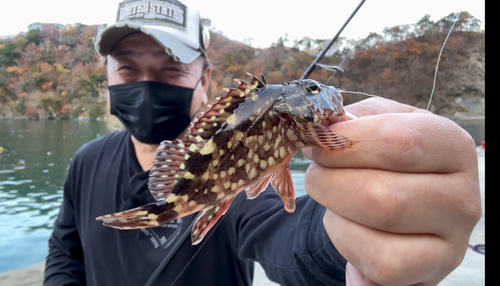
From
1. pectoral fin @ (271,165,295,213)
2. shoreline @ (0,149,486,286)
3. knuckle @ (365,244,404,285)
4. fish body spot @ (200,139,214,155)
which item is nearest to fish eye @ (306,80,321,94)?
pectoral fin @ (271,165,295,213)

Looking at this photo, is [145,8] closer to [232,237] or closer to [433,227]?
[232,237]

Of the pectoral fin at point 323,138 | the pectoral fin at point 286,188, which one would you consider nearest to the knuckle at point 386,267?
the pectoral fin at point 323,138

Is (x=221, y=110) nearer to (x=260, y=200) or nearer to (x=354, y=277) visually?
(x=354, y=277)

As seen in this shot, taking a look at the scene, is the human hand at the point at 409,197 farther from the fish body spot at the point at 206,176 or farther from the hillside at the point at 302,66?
the hillside at the point at 302,66

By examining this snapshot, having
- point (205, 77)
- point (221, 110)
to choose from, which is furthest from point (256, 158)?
point (205, 77)

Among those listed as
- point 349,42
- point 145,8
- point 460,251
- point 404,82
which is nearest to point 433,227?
point 460,251
